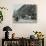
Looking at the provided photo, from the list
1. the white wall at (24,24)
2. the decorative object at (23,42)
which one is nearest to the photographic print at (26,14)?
the white wall at (24,24)

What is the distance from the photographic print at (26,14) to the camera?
416cm

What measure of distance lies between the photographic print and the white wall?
3.3 inches

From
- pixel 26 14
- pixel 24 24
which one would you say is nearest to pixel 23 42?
pixel 24 24

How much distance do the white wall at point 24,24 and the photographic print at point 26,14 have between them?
8cm

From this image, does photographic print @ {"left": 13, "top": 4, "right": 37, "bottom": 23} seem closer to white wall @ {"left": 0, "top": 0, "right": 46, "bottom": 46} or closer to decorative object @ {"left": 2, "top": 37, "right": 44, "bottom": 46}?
white wall @ {"left": 0, "top": 0, "right": 46, "bottom": 46}

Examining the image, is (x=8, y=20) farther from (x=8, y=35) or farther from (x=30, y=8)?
(x=30, y=8)

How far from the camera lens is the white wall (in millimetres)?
4148

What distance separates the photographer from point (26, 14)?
420 cm

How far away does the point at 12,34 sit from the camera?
400cm

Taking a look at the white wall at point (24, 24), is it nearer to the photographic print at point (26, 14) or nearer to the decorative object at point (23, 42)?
the photographic print at point (26, 14)

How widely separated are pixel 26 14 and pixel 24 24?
0.28 m

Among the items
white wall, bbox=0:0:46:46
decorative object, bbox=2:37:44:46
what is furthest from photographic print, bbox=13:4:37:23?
decorative object, bbox=2:37:44:46

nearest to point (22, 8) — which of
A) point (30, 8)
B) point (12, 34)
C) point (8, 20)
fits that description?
point (30, 8)

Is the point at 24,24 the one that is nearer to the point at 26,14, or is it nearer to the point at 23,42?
the point at 26,14
